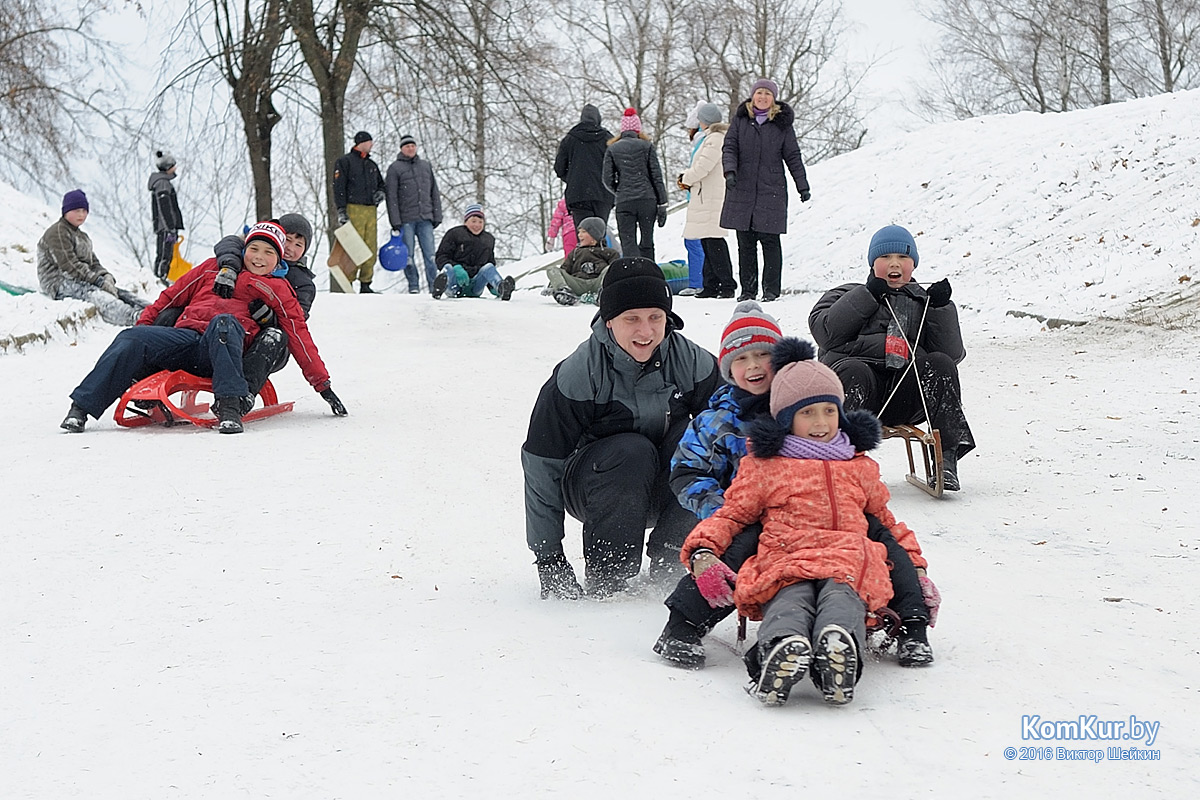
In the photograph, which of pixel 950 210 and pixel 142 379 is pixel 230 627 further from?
pixel 950 210

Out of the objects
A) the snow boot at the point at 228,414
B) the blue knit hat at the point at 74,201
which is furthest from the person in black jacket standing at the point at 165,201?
the snow boot at the point at 228,414

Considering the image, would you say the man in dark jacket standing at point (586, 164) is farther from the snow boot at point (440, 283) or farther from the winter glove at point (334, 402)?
the winter glove at point (334, 402)

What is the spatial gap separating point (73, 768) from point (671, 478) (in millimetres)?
1770

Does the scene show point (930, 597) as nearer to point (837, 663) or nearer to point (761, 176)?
point (837, 663)

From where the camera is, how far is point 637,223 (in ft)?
44.1

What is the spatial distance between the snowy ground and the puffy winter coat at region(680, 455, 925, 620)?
0.25 metres

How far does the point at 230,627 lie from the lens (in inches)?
145

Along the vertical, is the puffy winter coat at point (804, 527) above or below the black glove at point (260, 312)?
below

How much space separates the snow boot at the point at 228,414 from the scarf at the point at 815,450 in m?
4.25

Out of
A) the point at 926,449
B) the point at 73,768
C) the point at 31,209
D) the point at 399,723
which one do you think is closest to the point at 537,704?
the point at 399,723

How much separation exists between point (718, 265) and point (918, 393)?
726 cm

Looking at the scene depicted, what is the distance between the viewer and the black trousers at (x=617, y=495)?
387 cm

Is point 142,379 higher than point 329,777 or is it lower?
higher

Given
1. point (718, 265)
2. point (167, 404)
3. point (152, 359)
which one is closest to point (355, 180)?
point (718, 265)
